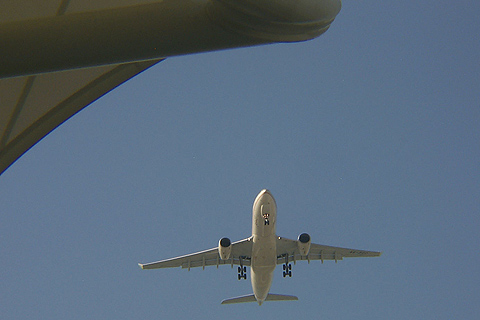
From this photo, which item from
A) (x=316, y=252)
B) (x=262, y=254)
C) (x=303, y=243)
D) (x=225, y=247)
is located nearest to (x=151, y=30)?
(x=262, y=254)

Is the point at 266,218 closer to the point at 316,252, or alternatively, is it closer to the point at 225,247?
the point at 225,247

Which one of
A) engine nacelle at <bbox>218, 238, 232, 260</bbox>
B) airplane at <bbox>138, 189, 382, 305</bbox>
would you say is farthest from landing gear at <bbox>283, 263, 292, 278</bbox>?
engine nacelle at <bbox>218, 238, 232, 260</bbox>

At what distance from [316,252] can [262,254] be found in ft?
29.1

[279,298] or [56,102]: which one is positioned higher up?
[279,298]

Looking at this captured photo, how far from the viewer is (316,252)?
4116cm

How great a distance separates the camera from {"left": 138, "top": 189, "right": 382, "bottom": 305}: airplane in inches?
1276

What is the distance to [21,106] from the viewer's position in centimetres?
596

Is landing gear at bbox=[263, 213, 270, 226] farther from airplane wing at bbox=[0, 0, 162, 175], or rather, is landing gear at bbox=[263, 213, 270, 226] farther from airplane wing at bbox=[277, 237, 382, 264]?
airplane wing at bbox=[0, 0, 162, 175]

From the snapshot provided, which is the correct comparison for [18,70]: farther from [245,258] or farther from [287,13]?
[245,258]

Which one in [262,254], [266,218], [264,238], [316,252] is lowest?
[262,254]

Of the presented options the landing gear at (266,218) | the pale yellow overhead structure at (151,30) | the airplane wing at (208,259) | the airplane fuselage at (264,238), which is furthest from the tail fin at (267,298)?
the pale yellow overhead structure at (151,30)

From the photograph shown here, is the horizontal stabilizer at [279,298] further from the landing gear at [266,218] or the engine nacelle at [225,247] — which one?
the landing gear at [266,218]

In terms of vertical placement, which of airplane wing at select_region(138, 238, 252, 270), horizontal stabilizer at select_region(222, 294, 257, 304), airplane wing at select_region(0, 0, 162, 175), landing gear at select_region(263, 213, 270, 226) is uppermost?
landing gear at select_region(263, 213, 270, 226)

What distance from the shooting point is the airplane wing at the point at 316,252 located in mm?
38625
